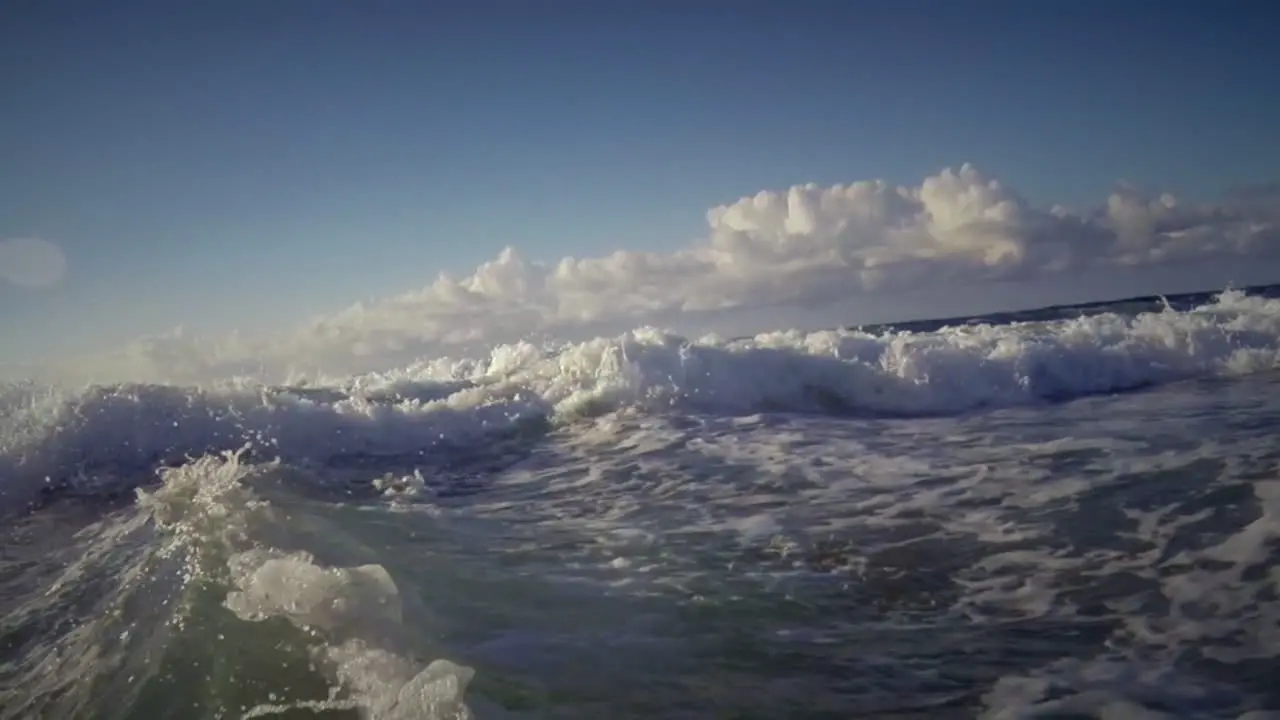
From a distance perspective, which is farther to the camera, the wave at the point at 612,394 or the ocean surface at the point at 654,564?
the wave at the point at 612,394

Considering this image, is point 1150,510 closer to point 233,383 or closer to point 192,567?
point 192,567

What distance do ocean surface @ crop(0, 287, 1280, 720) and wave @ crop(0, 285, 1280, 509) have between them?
0.12 metres

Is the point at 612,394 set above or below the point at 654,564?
above

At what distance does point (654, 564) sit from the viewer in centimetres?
614

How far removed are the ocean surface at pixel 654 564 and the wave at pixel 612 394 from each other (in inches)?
4.7

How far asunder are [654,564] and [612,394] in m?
9.86

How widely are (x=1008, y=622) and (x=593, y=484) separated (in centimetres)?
Result: 561

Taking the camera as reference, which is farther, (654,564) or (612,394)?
(612,394)

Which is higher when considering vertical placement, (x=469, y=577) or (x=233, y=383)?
(x=233, y=383)

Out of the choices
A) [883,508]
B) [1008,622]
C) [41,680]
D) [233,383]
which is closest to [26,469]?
[233,383]

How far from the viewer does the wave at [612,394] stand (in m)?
12.9

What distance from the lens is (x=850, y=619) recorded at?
191 inches

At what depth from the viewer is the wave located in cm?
1292

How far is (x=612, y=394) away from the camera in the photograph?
52.3ft
